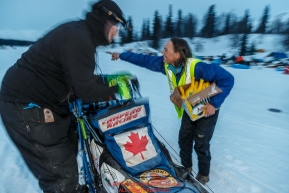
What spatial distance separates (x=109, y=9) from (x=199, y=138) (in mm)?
1931

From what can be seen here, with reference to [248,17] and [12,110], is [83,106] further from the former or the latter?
[248,17]

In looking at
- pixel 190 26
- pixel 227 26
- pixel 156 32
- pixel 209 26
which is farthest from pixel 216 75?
pixel 227 26

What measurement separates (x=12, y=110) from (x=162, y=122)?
376 cm

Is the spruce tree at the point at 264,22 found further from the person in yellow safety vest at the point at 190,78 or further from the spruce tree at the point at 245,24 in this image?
the person in yellow safety vest at the point at 190,78

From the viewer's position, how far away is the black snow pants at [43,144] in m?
1.86

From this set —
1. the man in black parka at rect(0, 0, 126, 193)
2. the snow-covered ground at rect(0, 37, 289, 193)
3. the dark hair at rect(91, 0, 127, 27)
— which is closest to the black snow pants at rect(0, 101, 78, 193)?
the man in black parka at rect(0, 0, 126, 193)

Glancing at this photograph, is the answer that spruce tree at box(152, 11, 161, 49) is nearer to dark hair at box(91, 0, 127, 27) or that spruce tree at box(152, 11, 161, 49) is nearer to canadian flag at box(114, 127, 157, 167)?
canadian flag at box(114, 127, 157, 167)

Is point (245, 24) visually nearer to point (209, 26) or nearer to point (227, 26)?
point (227, 26)

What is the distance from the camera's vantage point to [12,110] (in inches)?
72.9

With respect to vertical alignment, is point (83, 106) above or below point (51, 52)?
below

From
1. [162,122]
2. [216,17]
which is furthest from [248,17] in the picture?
[162,122]

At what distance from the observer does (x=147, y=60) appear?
315 cm

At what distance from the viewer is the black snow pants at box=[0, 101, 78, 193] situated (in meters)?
1.86

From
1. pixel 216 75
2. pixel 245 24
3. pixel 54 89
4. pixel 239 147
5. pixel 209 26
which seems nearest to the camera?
pixel 54 89
